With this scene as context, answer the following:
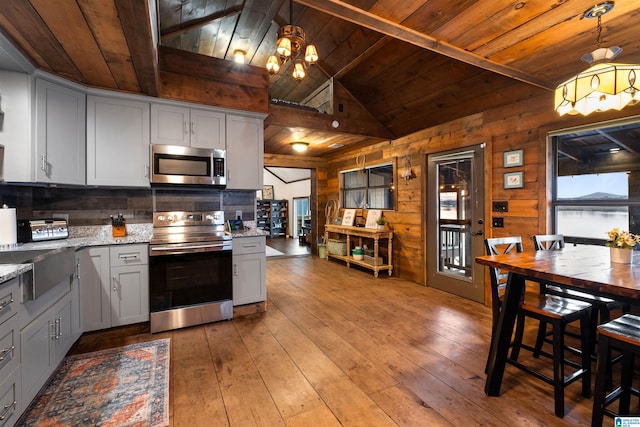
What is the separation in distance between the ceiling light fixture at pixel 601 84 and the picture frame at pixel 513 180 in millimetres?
1382

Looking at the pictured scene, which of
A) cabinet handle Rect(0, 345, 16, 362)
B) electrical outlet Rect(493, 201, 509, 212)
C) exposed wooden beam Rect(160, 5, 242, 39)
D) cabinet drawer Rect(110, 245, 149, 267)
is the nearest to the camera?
cabinet handle Rect(0, 345, 16, 362)

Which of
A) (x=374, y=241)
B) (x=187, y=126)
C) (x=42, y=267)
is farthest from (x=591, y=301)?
(x=187, y=126)

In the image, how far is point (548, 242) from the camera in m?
2.65

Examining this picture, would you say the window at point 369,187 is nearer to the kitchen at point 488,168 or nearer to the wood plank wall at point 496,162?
the wood plank wall at point 496,162

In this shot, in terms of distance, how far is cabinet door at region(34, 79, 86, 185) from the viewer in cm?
243

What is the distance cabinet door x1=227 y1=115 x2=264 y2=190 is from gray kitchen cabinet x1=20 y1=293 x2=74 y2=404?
1836mm

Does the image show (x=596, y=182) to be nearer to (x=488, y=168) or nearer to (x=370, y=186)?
(x=488, y=168)

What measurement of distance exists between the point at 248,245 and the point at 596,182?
3.44 metres

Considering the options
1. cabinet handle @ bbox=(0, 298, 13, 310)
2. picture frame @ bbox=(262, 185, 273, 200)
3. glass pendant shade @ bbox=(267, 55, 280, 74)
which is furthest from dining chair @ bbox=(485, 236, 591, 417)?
picture frame @ bbox=(262, 185, 273, 200)

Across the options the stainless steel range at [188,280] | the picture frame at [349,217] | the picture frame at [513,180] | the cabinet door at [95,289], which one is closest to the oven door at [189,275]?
the stainless steel range at [188,280]

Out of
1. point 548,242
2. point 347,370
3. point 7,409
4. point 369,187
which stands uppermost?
point 369,187

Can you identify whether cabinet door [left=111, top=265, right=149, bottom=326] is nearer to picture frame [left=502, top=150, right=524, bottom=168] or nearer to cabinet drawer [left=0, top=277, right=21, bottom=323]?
cabinet drawer [left=0, top=277, right=21, bottom=323]

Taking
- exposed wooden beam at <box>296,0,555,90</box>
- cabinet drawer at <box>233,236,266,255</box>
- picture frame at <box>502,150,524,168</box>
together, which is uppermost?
exposed wooden beam at <box>296,0,555,90</box>

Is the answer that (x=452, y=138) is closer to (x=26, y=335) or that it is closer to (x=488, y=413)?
(x=488, y=413)
